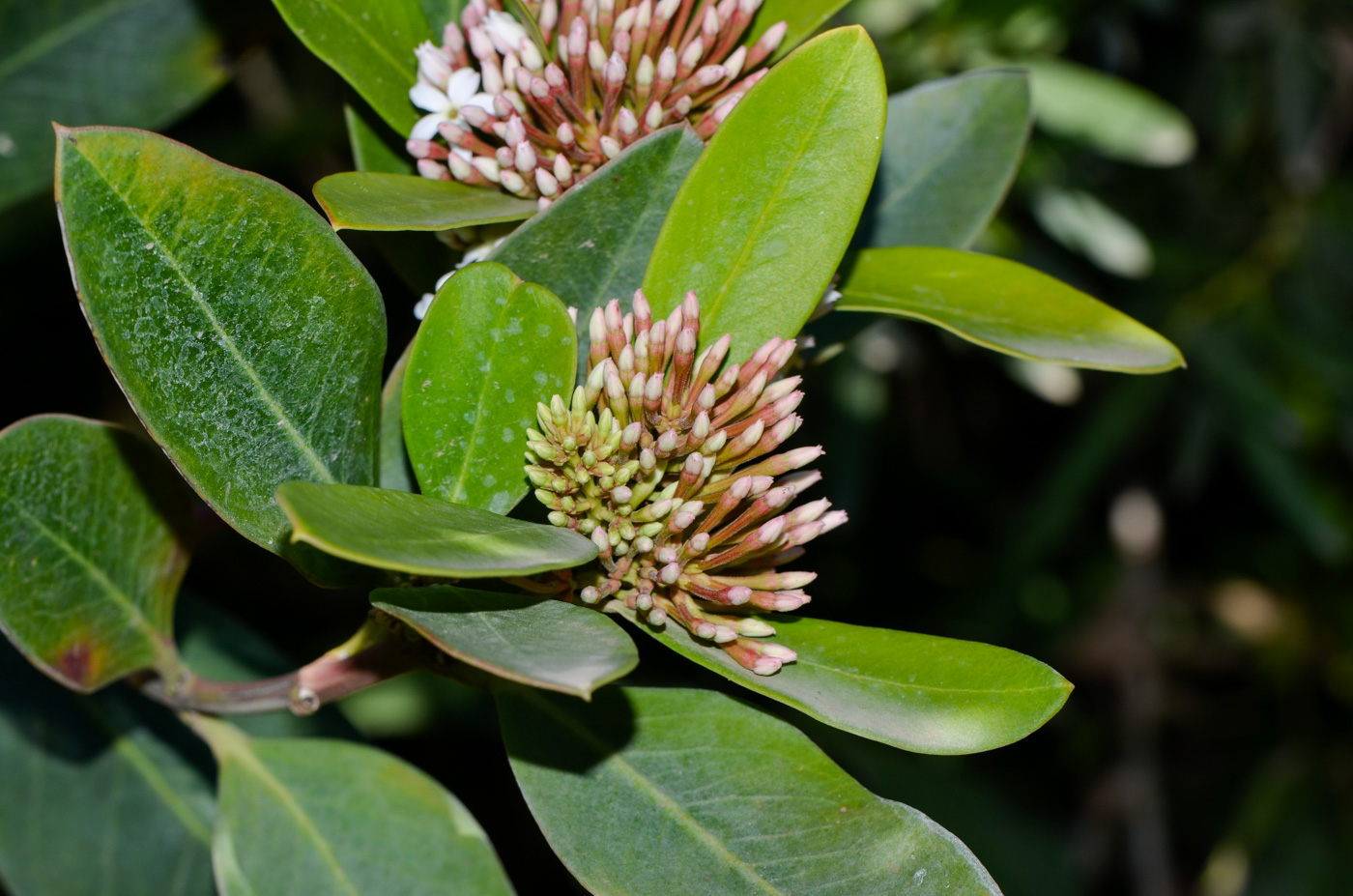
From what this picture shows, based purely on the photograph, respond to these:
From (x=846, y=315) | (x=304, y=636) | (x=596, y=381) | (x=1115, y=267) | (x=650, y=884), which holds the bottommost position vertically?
(x=1115, y=267)

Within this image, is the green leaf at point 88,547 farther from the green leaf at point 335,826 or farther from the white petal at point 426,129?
the white petal at point 426,129

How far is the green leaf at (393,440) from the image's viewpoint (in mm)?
996

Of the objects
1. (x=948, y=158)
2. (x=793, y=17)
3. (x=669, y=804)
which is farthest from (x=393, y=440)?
(x=948, y=158)

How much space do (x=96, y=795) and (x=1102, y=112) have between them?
2372 mm

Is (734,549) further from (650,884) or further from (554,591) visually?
(650,884)

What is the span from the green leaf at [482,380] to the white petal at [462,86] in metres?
0.22

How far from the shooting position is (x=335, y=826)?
1.11 m

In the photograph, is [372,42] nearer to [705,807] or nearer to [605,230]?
[605,230]

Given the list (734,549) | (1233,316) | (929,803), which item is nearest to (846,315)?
(734,549)

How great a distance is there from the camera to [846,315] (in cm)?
120

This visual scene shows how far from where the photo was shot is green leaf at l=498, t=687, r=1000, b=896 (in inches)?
34.8

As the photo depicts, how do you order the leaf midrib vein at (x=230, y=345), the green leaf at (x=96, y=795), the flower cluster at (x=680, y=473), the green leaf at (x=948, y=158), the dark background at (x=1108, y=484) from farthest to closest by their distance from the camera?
the dark background at (x=1108, y=484)
the green leaf at (x=96, y=795)
the green leaf at (x=948, y=158)
the flower cluster at (x=680, y=473)
the leaf midrib vein at (x=230, y=345)

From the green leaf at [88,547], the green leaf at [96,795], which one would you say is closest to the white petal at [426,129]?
the green leaf at [88,547]

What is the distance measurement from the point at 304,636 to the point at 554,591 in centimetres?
165
